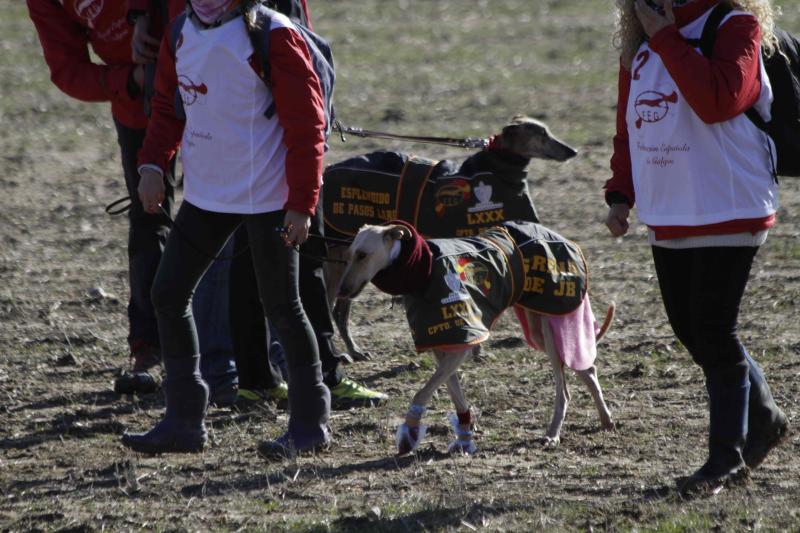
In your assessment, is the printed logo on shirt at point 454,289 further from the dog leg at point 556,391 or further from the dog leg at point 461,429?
the dog leg at point 556,391

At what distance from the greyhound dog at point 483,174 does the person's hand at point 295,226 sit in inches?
83.4

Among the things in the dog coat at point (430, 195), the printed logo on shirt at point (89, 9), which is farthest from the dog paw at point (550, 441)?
the printed logo on shirt at point (89, 9)

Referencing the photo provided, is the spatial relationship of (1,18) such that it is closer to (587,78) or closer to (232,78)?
(587,78)

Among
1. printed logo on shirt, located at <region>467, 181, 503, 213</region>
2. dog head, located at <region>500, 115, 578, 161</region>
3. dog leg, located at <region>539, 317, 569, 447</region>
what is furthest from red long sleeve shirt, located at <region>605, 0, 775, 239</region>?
dog head, located at <region>500, 115, 578, 161</region>

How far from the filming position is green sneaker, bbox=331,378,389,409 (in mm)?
6613

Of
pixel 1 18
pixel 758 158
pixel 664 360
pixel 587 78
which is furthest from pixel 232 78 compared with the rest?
pixel 1 18

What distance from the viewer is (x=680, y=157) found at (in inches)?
185

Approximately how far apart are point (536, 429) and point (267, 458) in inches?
51.7

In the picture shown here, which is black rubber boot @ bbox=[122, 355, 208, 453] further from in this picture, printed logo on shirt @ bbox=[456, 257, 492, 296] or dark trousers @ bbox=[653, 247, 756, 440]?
dark trousers @ bbox=[653, 247, 756, 440]

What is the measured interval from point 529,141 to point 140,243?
2336 mm

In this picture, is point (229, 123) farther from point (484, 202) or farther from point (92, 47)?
point (484, 202)

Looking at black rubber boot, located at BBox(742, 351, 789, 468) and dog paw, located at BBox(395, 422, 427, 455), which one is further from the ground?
black rubber boot, located at BBox(742, 351, 789, 468)

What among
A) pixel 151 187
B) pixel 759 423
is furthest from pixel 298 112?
pixel 759 423

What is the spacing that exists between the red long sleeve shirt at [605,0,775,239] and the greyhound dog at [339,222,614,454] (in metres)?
1.24
